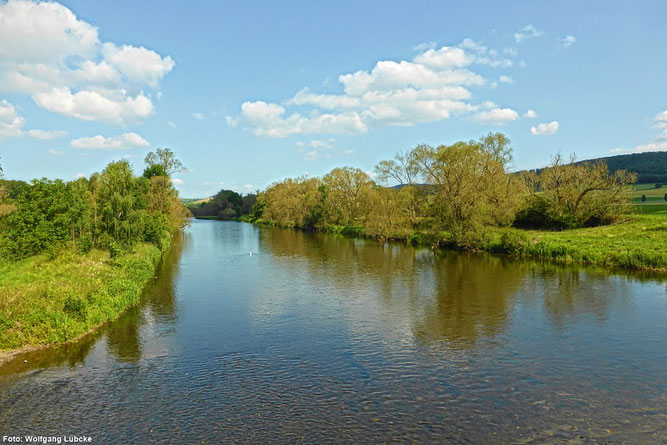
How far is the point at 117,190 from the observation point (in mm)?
45938

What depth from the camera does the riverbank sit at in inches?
1665

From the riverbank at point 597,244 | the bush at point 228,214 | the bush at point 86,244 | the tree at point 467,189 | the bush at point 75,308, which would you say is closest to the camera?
the bush at point 75,308

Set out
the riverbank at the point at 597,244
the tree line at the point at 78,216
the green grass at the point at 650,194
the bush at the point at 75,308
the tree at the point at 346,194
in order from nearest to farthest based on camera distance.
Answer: the bush at the point at 75,308, the tree line at the point at 78,216, the riverbank at the point at 597,244, the green grass at the point at 650,194, the tree at the point at 346,194

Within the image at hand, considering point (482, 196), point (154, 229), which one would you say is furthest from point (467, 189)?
point (154, 229)

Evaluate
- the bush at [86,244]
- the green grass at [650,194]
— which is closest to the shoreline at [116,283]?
the bush at [86,244]

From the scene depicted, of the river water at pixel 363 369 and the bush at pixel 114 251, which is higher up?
the bush at pixel 114 251

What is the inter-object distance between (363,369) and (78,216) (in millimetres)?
34210

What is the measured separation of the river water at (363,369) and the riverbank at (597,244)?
8.22m

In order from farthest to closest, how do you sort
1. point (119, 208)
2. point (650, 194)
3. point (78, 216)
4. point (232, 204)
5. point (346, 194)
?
1. point (232, 204)
2. point (346, 194)
3. point (650, 194)
4. point (119, 208)
5. point (78, 216)

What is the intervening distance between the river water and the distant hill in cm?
10995

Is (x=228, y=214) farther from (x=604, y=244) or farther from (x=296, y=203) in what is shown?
(x=604, y=244)

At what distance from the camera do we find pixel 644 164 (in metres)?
145

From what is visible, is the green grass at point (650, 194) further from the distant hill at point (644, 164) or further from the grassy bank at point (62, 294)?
the grassy bank at point (62, 294)

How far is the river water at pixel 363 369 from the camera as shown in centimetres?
1434
